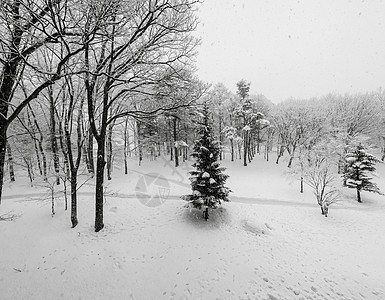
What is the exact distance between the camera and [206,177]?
1035 centimetres

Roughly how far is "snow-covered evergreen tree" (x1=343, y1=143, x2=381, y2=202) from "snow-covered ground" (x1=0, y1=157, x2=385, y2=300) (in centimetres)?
205

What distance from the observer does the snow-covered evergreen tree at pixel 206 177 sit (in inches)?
405

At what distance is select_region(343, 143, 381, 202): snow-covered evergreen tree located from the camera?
1524 cm

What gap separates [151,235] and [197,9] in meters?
9.32

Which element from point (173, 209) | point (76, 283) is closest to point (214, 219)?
point (173, 209)

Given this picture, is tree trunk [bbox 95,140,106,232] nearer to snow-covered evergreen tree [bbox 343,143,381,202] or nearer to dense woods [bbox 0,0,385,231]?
dense woods [bbox 0,0,385,231]

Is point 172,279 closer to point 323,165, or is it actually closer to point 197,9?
point 197,9

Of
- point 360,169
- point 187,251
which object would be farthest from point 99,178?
point 360,169

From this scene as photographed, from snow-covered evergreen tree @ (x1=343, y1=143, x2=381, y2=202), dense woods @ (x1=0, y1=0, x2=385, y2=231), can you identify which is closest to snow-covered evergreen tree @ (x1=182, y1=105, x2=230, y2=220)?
dense woods @ (x1=0, y1=0, x2=385, y2=231)

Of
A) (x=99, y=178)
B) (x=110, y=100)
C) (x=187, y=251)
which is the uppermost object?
(x=110, y=100)

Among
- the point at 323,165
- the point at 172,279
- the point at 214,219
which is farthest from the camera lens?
the point at 323,165

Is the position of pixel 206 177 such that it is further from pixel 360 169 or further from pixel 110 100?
pixel 360 169

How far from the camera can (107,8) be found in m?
3.15

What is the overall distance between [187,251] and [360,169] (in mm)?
17485
